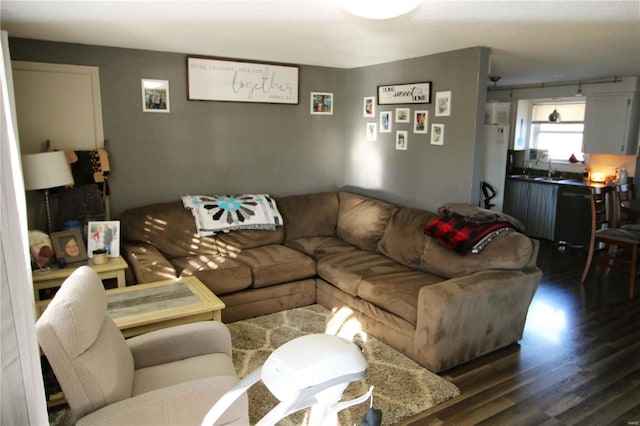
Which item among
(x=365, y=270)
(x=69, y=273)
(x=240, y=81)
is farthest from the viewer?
(x=240, y=81)

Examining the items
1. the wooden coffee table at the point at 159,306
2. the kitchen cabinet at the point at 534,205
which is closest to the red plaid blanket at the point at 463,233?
the wooden coffee table at the point at 159,306

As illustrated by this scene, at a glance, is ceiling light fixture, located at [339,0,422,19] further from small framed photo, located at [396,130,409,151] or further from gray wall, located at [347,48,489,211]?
small framed photo, located at [396,130,409,151]

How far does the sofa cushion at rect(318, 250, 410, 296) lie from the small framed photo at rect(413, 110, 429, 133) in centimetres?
121

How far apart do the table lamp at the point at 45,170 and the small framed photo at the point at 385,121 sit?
2.85 m

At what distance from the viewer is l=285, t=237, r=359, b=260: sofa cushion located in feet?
13.7

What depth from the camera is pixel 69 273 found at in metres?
3.18

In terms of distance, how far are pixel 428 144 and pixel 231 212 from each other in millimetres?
1902

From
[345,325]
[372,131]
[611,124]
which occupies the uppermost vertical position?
[611,124]

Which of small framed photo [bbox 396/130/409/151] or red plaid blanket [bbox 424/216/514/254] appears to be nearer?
red plaid blanket [bbox 424/216/514/254]

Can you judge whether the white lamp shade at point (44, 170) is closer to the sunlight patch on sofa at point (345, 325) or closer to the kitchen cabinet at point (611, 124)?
the sunlight patch on sofa at point (345, 325)

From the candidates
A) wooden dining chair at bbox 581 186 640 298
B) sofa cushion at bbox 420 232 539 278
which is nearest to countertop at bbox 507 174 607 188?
wooden dining chair at bbox 581 186 640 298

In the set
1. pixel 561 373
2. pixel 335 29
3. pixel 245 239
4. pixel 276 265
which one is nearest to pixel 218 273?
pixel 276 265

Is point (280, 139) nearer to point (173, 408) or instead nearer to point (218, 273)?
point (218, 273)

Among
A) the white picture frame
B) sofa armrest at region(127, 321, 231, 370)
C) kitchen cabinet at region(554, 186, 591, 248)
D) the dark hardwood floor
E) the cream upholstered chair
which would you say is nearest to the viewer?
the cream upholstered chair
